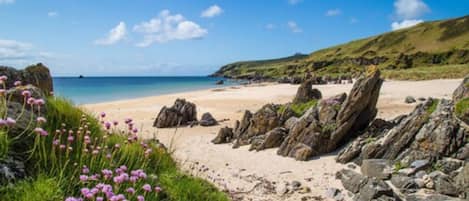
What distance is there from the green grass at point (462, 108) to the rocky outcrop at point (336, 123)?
3447mm

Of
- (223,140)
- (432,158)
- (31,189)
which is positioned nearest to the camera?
(31,189)

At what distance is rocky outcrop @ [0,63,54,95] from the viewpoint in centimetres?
853

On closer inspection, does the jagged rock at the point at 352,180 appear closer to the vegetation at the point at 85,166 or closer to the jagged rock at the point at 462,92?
the jagged rock at the point at 462,92

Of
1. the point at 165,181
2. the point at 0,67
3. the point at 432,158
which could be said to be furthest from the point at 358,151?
the point at 0,67

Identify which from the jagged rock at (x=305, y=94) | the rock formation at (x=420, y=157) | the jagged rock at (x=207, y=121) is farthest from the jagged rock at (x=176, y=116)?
the rock formation at (x=420, y=157)

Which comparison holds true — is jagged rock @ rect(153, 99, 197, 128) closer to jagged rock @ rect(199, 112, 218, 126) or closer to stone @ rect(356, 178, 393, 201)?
jagged rock @ rect(199, 112, 218, 126)

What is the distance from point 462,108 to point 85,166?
1089cm

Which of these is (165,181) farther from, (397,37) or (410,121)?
(397,37)

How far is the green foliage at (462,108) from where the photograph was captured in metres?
11.4

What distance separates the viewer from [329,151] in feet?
47.8

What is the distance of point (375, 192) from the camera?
9.20m

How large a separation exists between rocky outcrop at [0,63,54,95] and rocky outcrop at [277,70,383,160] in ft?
28.4

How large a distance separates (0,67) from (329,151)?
427 inches

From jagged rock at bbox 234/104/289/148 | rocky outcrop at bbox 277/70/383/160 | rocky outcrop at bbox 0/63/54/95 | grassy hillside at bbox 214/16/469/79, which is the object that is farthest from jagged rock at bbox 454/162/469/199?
grassy hillside at bbox 214/16/469/79
